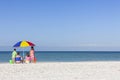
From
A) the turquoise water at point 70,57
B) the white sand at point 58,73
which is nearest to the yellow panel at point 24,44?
the white sand at point 58,73

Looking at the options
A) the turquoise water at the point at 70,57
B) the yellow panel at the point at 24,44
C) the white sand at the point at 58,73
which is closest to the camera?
the white sand at the point at 58,73

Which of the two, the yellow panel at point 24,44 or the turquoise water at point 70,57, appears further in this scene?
the turquoise water at point 70,57

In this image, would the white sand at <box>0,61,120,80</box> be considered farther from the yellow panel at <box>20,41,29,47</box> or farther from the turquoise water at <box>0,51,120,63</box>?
the turquoise water at <box>0,51,120,63</box>

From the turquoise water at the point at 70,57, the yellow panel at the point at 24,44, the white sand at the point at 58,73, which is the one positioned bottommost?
the turquoise water at the point at 70,57

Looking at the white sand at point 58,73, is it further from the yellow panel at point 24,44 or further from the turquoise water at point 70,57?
the turquoise water at point 70,57

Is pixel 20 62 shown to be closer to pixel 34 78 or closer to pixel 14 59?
pixel 14 59

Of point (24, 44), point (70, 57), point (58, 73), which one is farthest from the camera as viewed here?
point (70, 57)

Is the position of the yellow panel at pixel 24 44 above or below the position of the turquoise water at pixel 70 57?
above

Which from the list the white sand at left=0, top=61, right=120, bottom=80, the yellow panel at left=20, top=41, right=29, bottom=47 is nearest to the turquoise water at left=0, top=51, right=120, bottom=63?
the yellow panel at left=20, top=41, right=29, bottom=47

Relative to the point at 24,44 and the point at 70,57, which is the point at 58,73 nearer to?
the point at 24,44

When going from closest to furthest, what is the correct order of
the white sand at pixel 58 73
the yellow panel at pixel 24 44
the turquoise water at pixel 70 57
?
the white sand at pixel 58 73
the yellow panel at pixel 24 44
the turquoise water at pixel 70 57

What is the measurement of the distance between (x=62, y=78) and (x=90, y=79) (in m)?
1.29

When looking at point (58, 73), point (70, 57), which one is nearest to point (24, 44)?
point (58, 73)

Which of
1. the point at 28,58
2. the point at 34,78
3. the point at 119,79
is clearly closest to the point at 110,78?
the point at 119,79
